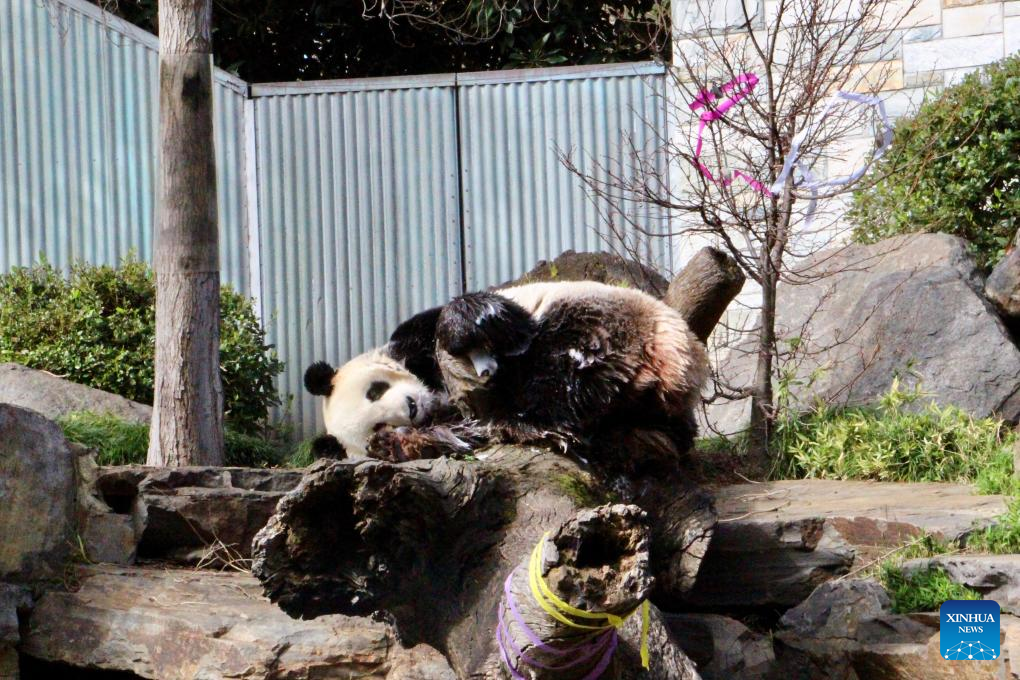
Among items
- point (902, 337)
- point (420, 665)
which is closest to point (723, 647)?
point (420, 665)

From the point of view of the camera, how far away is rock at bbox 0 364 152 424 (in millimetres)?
6398

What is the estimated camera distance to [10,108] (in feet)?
27.3

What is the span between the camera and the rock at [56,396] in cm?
640

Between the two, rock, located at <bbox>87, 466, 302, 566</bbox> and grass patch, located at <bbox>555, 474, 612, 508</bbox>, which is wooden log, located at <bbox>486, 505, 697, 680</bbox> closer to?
grass patch, located at <bbox>555, 474, 612, 508</bbox>

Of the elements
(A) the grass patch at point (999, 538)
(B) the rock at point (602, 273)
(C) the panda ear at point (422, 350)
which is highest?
(B) the rock at point (602, 273)

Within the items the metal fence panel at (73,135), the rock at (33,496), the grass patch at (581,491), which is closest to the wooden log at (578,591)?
the grass patch at (581,491)

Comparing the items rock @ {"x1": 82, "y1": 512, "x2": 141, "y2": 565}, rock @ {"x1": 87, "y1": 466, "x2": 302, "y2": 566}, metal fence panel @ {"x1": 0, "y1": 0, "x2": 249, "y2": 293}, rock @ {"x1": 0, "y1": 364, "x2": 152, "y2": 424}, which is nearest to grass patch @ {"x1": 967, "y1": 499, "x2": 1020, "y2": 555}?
rock @ {"x1": 87, "y1": 466, "x2": 302, "y2": 566}

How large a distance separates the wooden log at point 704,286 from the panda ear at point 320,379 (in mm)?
1577

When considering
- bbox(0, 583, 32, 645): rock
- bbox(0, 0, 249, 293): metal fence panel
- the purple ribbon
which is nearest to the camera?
the purple ribbon

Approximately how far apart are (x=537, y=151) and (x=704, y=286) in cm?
375

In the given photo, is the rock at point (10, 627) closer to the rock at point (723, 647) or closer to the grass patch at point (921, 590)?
the rock at point (723, 647)

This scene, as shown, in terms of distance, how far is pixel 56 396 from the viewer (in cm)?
646

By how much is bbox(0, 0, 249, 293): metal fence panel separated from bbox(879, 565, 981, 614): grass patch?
5.97m

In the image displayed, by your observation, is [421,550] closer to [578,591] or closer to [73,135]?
[578,591]
